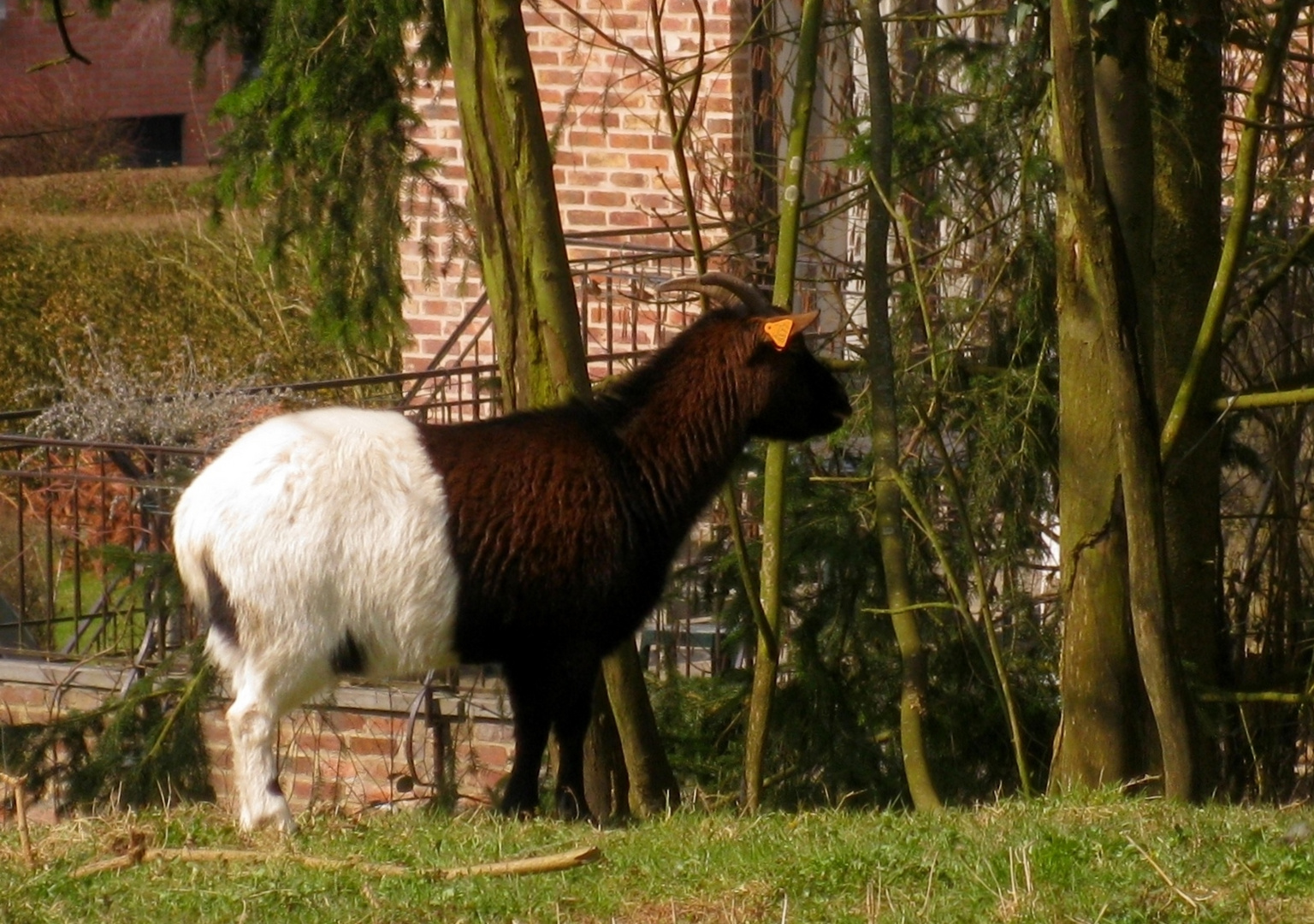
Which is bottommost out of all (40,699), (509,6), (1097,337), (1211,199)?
(40,699)

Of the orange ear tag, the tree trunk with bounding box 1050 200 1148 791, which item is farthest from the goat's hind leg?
the tree trunk with bounding box 1050 200 1148 791

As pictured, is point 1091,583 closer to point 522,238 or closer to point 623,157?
point 522,238

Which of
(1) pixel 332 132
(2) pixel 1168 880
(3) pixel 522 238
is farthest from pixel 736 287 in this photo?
(2) pixel 1168 880

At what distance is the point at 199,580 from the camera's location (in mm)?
6199

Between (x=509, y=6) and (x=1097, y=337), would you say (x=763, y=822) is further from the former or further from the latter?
(x=509, y=6)

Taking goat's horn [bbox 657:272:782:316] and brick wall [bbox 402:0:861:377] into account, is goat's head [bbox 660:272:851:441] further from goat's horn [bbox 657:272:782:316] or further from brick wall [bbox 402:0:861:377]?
brick wall [bbox 402:0:861:377]

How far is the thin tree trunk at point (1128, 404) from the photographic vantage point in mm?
5824

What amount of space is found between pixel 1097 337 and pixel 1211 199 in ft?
6.57

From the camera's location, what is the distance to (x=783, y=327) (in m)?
6.85

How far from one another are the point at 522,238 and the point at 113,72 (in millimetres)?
27430

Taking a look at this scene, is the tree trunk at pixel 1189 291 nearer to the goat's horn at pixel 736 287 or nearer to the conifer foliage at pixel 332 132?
the goat's horn at pixel 736 287

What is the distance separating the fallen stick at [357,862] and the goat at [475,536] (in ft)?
2.51


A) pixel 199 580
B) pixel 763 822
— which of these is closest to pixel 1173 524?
pixel 763 822

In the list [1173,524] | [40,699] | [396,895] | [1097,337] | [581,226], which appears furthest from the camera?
[581,226]
